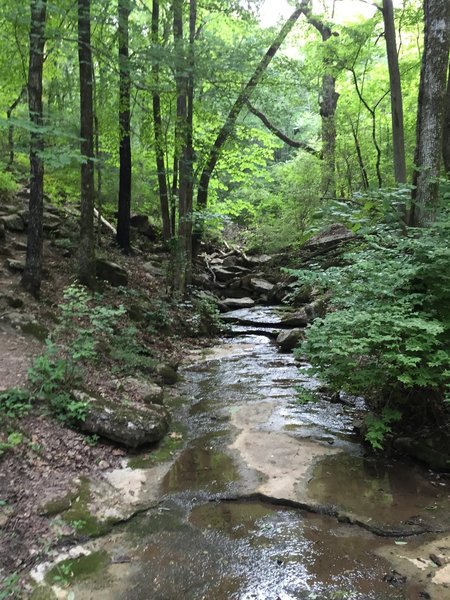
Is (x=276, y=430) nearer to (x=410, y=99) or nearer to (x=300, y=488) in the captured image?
(x=300, y=488)

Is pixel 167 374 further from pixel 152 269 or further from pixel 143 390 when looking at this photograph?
pixel 152 269

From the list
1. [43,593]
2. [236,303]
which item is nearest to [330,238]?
[236,303]

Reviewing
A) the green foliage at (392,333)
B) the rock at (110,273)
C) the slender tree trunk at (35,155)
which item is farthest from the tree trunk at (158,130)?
the green foliage at (392,333)

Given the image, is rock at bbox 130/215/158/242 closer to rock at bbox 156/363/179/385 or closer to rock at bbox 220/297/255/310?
rock at bbox 220/297/255/310

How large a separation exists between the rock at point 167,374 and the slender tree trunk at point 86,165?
286cm

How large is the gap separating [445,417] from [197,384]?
433 centimetres

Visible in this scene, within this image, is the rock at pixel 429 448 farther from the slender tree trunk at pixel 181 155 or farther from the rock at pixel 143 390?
the slender tree trunk at pixel 181 155

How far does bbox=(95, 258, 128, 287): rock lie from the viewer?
10.8 metres

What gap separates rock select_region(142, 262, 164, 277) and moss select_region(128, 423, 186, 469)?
323 inches

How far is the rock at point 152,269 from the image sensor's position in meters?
13.7

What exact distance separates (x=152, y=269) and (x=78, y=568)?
11111 millimetres

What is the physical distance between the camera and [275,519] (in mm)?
4008

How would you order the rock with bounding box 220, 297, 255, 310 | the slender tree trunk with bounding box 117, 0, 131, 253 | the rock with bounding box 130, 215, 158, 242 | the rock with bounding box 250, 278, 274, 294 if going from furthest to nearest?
the rock with bounding box 250, 278, 274, 294 < the rock with bounding box 130, 215, 158, 242 < the rock with bounding box 220, 297, 255, 310 < the slender tree trunk with bounding box 117, 0, 131, 253

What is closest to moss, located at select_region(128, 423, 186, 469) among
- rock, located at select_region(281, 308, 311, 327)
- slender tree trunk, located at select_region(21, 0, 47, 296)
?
slender tree trunk, located at select_region(21, 0, 47, 296)
